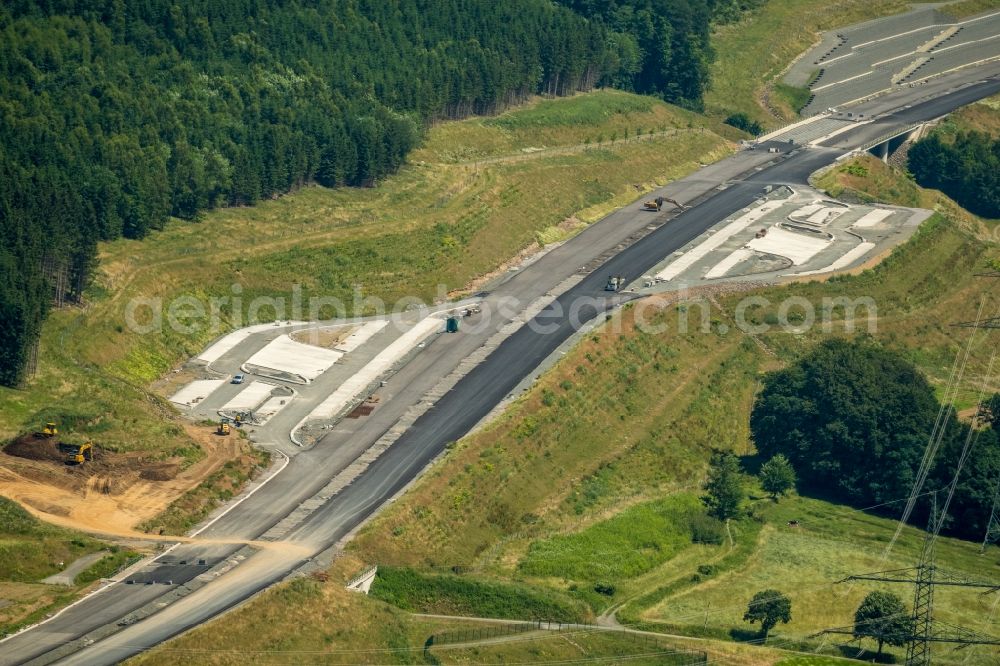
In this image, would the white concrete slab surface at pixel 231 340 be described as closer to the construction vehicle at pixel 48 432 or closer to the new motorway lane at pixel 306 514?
the new motorway lane at pixel 306 514

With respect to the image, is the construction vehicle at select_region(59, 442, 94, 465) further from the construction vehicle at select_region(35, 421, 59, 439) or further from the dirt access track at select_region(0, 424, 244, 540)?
the construction vehicle at select_region(35, 421, 59, 439)

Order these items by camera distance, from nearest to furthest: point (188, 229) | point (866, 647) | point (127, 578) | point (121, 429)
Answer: point (127, 578) → point (866, 647) → point (121, 429) → point (188, 229)

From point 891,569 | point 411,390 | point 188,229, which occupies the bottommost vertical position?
point 891,569

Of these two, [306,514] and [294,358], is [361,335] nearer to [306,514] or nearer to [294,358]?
[294,358]

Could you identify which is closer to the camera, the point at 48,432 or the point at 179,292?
the point at 48,432

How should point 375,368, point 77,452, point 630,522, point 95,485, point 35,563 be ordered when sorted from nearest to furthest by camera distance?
point 35,563
point 95,485
point 77,452
point 630,522
point 375,368

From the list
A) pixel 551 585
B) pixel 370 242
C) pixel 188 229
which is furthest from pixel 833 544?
pixel 188 229

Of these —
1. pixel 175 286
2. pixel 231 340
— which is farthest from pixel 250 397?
pixel 175 286

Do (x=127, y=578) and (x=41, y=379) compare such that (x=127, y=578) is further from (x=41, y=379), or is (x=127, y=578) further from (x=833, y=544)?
(x=833, y=544)
